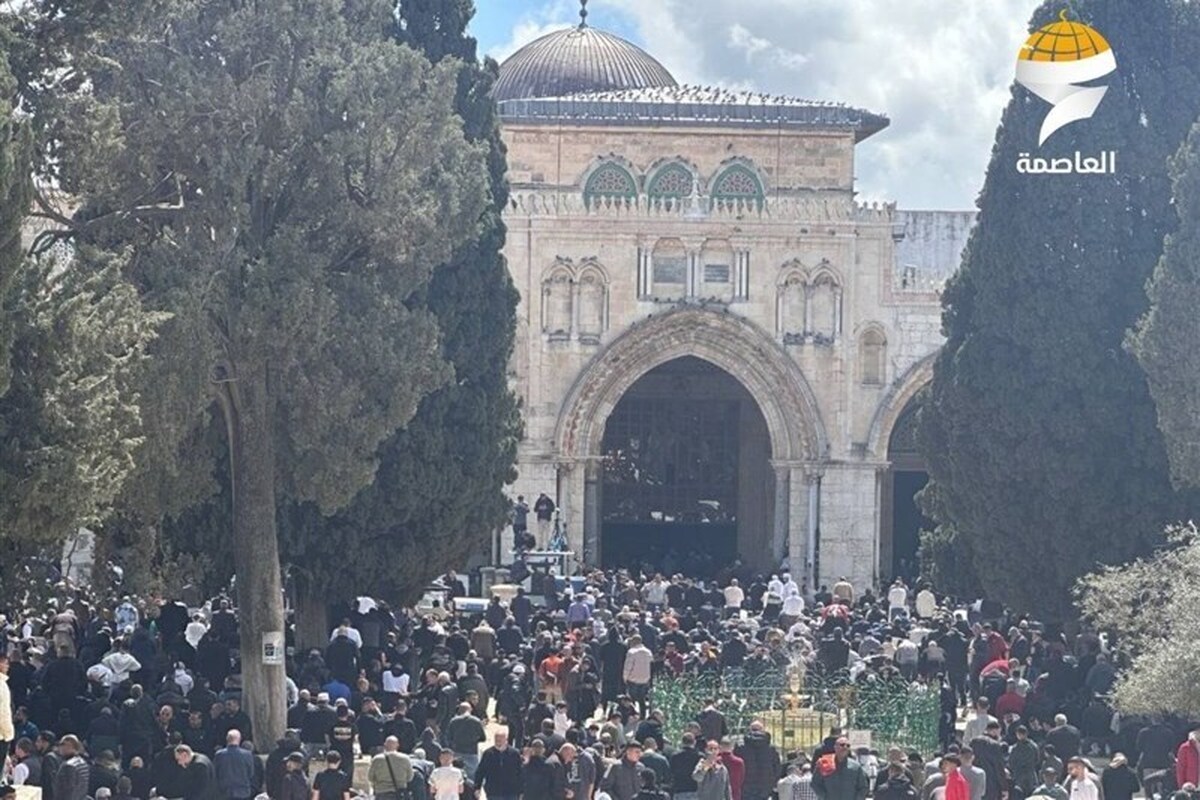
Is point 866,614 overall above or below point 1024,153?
below

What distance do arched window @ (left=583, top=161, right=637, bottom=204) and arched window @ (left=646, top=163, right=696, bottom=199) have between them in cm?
35

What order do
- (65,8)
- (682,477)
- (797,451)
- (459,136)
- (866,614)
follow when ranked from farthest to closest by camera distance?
(682,477) < (797,451) < (866,614) < (459,136) < (65,8)

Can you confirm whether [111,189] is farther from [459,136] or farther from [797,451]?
[797,451]

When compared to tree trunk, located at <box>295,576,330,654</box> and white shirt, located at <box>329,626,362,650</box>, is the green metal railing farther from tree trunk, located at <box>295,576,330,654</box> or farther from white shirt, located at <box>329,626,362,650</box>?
tree trunk, located at <box>295,576,330,654</box>

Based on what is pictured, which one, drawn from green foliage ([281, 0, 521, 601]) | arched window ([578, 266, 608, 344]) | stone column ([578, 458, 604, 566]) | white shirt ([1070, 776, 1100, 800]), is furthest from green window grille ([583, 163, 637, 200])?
white shirt ([1070, 776, 1100, 800])

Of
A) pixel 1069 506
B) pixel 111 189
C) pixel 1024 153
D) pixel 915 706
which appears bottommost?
pixel 915 706

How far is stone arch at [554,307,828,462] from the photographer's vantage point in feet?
134

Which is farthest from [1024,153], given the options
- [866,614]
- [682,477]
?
[682,477]

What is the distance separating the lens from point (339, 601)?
28297 mm

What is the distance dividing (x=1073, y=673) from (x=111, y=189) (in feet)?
33.5

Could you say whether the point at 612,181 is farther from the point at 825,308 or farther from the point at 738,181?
the point at 825,308

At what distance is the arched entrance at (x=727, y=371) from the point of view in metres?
40.9

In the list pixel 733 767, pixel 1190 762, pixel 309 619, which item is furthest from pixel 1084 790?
pixel 309 619

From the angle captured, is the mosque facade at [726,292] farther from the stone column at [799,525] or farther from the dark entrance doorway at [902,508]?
the dark entrance doorway at [902,508]
